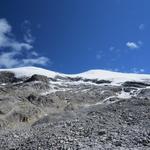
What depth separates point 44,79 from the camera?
3371 inches

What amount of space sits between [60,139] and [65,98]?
41429 millimetres

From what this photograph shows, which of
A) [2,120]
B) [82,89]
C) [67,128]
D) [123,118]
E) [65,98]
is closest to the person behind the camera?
[67,128]

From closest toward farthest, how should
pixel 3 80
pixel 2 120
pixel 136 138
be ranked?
pixel 136 138, pixel 2 120, pixel 3 80

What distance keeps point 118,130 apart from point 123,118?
A: 29.0 ft

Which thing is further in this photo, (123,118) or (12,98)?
(12,98)

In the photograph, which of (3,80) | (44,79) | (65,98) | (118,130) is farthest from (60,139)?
(3,80)

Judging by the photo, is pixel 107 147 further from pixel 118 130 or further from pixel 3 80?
pixel 3 80

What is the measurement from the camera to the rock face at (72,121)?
965 inches

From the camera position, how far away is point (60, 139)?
85.6 ft

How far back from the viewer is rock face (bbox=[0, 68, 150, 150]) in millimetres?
24516

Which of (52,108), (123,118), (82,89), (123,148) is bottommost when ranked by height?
(123,148)

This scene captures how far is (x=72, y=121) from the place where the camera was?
35.5 metres

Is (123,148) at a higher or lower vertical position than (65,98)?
lower

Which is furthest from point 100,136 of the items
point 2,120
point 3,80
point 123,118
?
point 3,80
